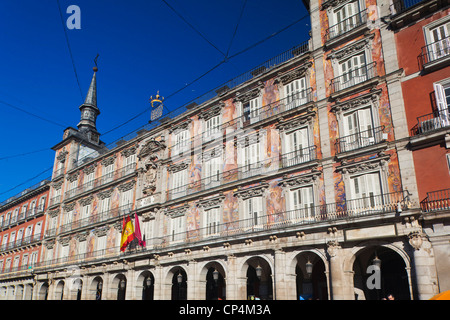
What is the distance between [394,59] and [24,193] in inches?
1858

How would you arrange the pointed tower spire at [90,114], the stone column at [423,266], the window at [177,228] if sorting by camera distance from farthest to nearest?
the pointed tower spire at [90,114] < the window at [177,228] < the stone column at [423,266]

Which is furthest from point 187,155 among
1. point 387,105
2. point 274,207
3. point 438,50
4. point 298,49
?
point 438,50

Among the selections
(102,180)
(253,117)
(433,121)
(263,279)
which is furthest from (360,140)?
(102,180)

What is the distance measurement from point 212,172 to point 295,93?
7.90 metres

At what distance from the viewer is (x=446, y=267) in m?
14.8

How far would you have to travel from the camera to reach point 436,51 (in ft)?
57.1

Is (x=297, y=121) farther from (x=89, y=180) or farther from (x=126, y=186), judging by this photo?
(x=89, y=180)

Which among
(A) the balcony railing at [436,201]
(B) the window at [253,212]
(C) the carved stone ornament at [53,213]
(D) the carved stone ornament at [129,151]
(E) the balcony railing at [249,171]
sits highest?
(D) the carved stone ornament at [129,151]

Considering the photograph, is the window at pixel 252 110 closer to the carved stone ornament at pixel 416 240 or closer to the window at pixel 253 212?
the window at pixel 253 212

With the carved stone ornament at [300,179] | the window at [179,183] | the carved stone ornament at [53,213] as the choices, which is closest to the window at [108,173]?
the carved stone ornament at [53,213]

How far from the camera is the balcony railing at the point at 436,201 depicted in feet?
50.6

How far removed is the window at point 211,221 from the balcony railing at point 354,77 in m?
10.8

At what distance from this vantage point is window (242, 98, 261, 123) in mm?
24577
